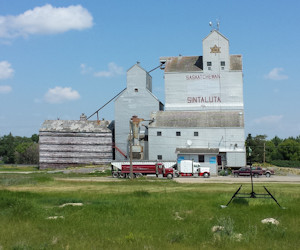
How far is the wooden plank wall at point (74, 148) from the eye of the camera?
7369 cm

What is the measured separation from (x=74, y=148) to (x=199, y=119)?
23.4 m

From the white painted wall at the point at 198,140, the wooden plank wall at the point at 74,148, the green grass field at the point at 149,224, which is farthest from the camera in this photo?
the wooden plank wall at the point at 74,148

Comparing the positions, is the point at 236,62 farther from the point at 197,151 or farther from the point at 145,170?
the point at 145,170

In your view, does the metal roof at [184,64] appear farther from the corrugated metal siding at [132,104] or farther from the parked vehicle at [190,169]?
the parked vehicle at [190,169]

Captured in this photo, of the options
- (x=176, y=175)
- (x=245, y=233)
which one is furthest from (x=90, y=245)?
(x=176, y=175)

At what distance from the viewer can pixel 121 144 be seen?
72.8 meters

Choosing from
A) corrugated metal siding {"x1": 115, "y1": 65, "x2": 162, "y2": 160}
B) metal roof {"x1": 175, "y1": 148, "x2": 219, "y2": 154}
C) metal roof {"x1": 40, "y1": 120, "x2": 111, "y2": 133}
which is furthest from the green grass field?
metal roof {"x1": 40, "y1": 120, "x2": 111, "y2": 133}

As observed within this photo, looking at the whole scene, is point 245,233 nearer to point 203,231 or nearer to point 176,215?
point 203,231

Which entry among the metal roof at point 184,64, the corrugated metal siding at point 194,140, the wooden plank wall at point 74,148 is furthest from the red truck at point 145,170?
the metal roof at point 184,64

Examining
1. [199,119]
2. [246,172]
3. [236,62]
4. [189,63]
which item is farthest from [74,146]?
[236,62]

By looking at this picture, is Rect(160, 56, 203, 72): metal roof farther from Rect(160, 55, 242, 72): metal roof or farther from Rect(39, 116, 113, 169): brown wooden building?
Rect(39, 116, 113, 169): brown wooden building

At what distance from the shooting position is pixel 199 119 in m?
67.7

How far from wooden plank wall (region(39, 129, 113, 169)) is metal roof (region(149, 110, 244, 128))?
11265 millimetres

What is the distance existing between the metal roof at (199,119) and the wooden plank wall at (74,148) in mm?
11265
